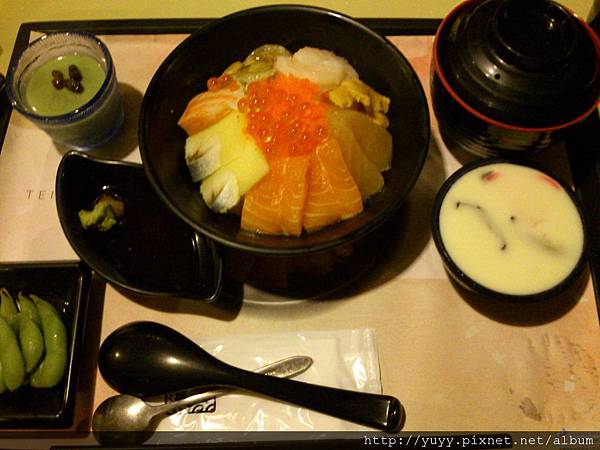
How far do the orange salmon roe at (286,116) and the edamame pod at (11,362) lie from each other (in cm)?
76

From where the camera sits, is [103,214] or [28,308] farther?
[103,214]

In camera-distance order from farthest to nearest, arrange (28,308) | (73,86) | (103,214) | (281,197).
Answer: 1. (73,86)
2. (103,214)
3. (28,308)
4. (281,197)

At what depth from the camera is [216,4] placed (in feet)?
6.24

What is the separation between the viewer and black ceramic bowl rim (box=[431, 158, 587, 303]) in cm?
125

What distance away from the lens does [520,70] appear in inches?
49.1

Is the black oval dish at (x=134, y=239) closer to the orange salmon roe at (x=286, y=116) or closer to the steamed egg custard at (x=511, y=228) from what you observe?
the orange salmon roe at (x=286, y=116)

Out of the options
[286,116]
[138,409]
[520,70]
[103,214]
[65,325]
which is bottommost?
[138,409]

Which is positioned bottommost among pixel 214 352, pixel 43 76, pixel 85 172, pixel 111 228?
pixel 214 352

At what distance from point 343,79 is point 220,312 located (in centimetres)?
70

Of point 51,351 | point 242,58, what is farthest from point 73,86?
point 51,351

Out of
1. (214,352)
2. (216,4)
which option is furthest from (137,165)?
(216,4)

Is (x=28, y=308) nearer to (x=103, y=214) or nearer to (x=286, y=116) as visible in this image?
(x=103, y=214)

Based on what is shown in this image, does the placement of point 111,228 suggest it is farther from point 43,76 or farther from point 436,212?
point 436,212

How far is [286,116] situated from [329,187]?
20cm
